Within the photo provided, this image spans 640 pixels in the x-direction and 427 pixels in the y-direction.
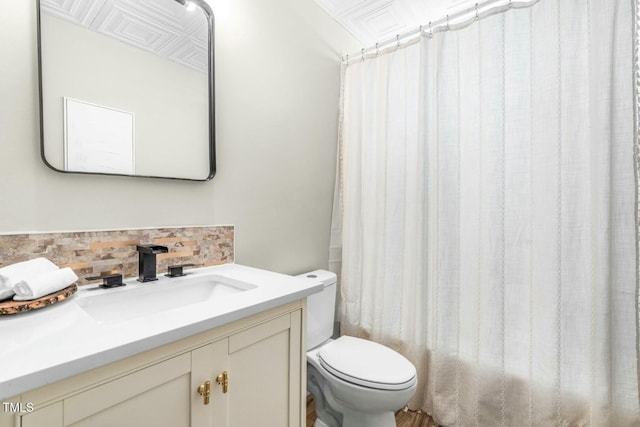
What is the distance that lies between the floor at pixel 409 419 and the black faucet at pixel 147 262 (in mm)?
1168

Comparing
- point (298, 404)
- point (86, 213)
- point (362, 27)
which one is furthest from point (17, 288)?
point (362, 27)

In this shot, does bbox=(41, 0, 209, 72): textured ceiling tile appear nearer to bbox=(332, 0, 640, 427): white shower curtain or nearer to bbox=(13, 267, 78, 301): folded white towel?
bbox=(13, 267, 78, 301): folded white towel

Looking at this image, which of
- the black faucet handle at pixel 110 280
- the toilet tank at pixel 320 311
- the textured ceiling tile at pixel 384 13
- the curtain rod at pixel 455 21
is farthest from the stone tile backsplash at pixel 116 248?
the textured ceiling tile at pixel 384 13

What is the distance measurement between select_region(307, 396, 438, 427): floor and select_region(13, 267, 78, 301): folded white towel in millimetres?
1363

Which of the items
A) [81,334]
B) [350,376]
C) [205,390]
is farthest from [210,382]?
[350,376]

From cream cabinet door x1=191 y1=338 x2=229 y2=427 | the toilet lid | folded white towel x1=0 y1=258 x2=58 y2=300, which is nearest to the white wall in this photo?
folded white towel x1=0 y1=258 x2=58 y2=300

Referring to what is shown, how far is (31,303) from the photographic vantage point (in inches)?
29.1

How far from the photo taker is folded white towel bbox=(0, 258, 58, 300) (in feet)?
2.44

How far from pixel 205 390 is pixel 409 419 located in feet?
4.34

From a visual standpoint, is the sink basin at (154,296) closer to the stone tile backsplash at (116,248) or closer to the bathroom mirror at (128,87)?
the stone tile backsplash at (116,248)

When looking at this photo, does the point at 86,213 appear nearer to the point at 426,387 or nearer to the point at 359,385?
the point at 359,385

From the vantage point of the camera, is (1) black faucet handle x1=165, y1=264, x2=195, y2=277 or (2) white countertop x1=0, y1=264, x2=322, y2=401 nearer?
(2) white countertop x1=0, y1=264, x2=322, y2=401

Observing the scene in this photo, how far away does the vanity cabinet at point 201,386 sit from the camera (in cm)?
56

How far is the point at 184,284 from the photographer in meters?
1.13
